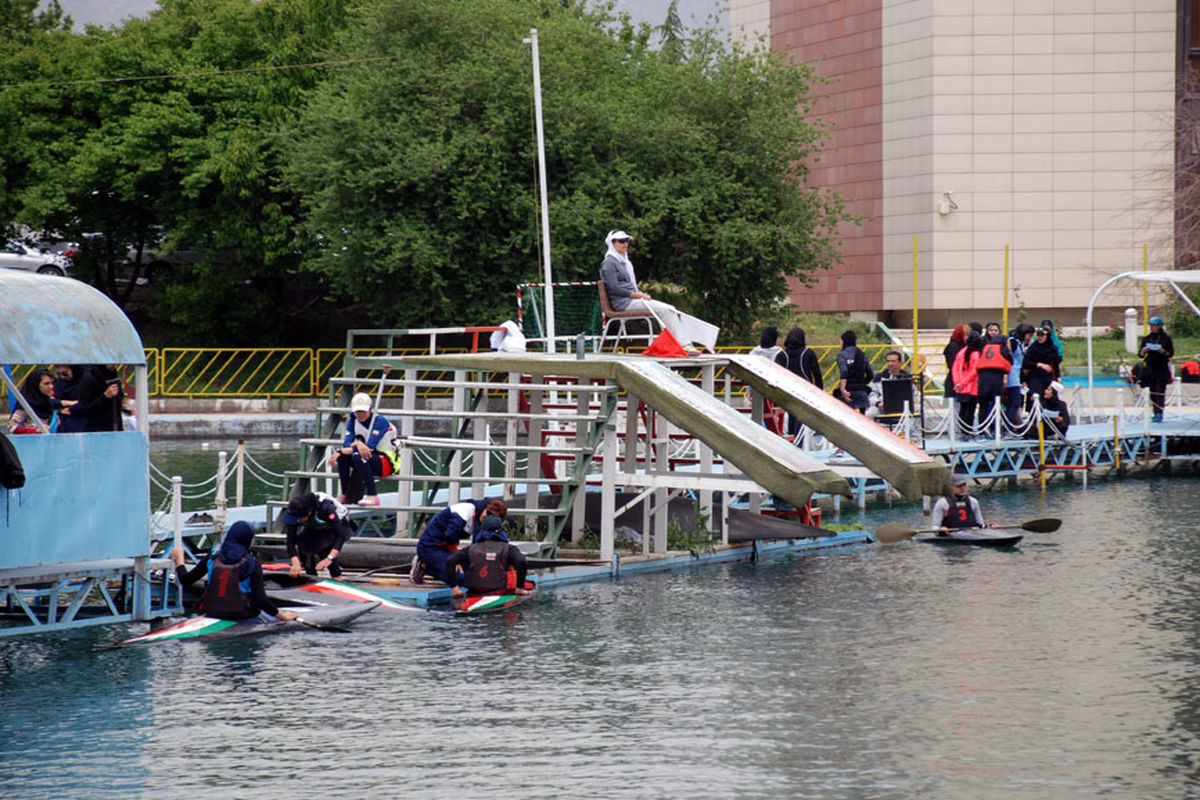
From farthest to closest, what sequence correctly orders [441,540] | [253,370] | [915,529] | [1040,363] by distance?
1. [253,370]
2. [1040,363]
3. [915,529]
4. [441,540]

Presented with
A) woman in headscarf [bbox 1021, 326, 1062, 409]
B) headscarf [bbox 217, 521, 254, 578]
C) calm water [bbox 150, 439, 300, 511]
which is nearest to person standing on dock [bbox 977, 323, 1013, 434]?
woman in headscarf [bbox 1021, 326, 1062, 409]

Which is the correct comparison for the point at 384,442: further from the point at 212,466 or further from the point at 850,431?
the point at 212,466

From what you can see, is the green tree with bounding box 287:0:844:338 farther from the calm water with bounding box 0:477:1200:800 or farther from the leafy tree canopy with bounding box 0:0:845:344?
the calm water with bounding box 0:477:1200:800

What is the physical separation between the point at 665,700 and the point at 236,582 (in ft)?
16.5

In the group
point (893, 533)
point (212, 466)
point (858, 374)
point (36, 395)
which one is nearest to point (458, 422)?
point (36, 395)

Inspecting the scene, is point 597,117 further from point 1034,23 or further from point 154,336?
point 1034,23

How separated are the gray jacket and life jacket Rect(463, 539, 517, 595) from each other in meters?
4.48

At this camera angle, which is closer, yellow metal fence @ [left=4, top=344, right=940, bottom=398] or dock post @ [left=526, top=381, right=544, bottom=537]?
dock post @ [left=526, top=381, right=544, bottom=537]

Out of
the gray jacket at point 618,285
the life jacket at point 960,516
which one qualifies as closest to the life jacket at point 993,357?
the life jacket at point 960,516

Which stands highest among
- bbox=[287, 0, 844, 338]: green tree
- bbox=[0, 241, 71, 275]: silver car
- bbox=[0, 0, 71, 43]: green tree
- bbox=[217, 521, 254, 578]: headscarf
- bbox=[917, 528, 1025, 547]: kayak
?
bbox=[0, 0, 71, 43]: green tree

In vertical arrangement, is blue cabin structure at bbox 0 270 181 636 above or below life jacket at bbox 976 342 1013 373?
below

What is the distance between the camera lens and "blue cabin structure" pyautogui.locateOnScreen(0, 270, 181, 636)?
1522 cm

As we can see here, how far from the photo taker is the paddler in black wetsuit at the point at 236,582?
1584 centimetres

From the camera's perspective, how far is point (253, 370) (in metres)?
51.2
